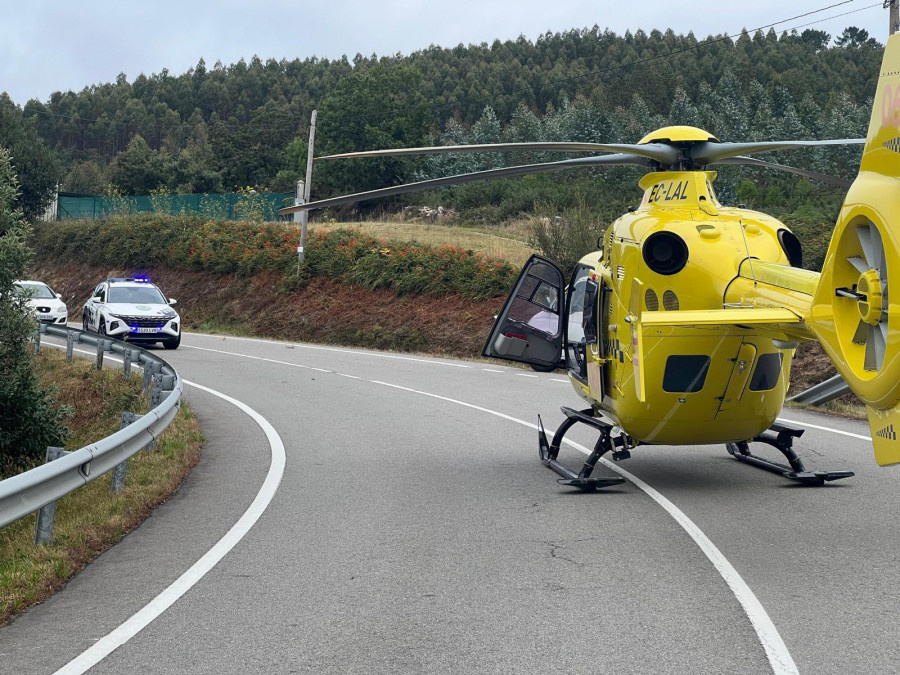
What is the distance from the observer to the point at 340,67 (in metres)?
141

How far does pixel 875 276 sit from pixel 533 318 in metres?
6.46

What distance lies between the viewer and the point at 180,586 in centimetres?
623

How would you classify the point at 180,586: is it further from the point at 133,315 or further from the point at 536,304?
the point at 133,315

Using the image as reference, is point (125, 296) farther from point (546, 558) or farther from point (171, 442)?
point (546, 558)

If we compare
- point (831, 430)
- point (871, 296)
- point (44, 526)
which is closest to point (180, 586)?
point (44, 526)

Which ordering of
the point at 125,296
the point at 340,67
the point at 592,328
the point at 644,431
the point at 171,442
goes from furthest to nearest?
the point at 340,67 → the point at 125,296 → the point at 171,442 → the point at 592,328 → the point at 644,431

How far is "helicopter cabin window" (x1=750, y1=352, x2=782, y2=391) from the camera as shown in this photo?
29.7 feet

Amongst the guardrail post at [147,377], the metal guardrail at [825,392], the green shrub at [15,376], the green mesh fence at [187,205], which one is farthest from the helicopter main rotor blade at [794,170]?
the green mesh fence at [187,205]

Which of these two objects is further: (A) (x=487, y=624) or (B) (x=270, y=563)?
(B) (x=270, y=563)

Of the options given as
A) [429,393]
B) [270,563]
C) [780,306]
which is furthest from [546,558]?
[429,393]

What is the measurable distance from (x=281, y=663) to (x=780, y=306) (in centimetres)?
460

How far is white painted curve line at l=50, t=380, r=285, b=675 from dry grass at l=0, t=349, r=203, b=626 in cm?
79

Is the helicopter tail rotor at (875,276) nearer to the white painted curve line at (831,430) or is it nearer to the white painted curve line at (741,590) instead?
the white painted curve line at (741,590)

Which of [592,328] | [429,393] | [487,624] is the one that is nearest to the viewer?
[487,624]
